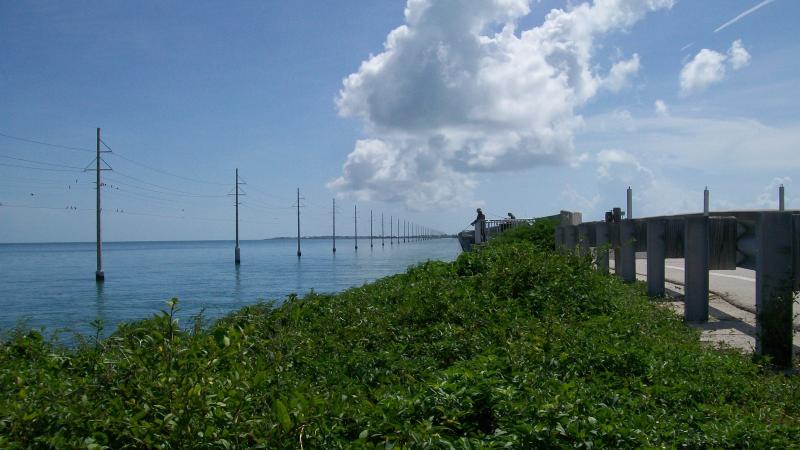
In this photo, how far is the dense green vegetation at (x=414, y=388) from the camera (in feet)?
12.0

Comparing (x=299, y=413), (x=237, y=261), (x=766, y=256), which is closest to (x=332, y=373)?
(x=299, y=413)

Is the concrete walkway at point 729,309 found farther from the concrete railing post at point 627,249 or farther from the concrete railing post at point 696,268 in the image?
the concrete railing post at point 627,249

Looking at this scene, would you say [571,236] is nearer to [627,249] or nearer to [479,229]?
[627,249]

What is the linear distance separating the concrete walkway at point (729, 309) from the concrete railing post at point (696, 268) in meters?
0.17

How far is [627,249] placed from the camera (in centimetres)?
1109

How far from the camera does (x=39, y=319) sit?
23.6 m

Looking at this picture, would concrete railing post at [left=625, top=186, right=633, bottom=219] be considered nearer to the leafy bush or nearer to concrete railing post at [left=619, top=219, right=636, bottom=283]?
the leafy bush

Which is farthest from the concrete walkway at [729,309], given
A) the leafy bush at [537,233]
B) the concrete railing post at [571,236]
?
the leafy bush at [537,233]

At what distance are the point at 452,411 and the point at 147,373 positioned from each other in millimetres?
1958

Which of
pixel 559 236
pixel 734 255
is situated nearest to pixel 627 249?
pixel 734 255

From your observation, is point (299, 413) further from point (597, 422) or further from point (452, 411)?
point (597, 422)

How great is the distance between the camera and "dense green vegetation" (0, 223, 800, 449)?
3.66 m

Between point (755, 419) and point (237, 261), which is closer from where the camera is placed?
point (755, 419)

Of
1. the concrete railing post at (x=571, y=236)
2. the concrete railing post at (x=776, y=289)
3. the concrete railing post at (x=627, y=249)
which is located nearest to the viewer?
the concrete railing post at (x=776, y=289)
